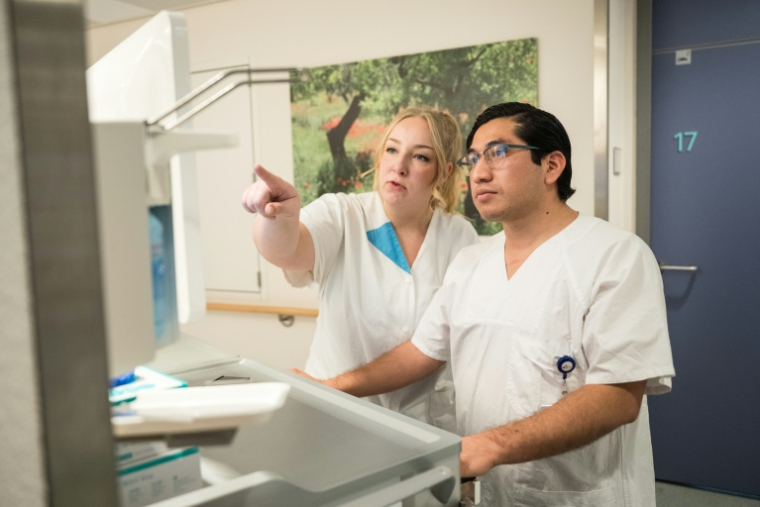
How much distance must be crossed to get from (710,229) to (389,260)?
1.64m

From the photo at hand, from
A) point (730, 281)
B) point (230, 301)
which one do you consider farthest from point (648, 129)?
point (230, 301)

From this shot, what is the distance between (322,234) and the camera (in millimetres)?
1556

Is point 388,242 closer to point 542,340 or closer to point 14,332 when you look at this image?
point 542,340

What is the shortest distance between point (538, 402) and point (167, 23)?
0.98 metres

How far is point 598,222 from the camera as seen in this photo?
1.33 meters

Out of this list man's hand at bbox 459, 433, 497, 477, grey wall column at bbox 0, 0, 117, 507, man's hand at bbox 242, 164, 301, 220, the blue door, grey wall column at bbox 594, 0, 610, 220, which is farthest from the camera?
the blue door

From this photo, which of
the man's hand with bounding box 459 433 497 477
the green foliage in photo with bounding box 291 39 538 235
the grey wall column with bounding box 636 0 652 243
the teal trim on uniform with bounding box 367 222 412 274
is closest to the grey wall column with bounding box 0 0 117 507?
the man's hand with bounding box 459 433 497 477

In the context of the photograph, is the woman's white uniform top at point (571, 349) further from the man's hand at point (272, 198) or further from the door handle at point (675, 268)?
the door handle at point (675, 268)

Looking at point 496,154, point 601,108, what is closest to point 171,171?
point 496,154

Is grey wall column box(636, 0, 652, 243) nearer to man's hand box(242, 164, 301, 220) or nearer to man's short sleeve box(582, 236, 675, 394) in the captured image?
man's short sleeve box(582, 236, 675, 394)

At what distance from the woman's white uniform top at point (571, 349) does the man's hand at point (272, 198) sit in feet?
1.62

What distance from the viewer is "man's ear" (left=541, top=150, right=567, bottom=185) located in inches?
56.4

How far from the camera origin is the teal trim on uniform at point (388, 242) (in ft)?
5.33

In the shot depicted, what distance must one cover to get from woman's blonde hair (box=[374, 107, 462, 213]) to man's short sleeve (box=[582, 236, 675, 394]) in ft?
1.81
